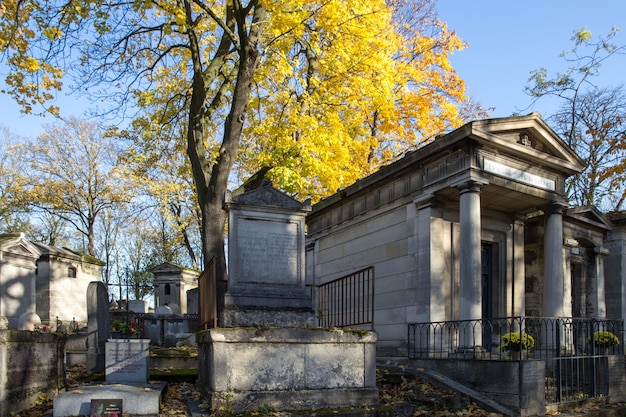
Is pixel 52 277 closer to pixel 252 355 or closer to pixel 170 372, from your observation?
pixel 170 372

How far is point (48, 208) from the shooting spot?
102 ft

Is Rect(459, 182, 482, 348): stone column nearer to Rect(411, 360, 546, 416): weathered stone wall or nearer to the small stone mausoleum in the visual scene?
the small stone mausoleum

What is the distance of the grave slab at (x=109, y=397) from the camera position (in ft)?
20.9

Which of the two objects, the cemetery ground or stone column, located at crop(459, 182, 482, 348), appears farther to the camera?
stone column, located at crop(459, 182, 482, 348)

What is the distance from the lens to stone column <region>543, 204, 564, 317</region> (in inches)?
476

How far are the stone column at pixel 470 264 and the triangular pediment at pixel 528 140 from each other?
1.15 meters

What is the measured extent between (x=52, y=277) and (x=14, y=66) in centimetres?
905

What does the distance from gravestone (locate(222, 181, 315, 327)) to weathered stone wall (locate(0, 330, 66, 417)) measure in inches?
105

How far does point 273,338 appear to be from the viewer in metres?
7.20

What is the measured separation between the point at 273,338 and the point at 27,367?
3.30m

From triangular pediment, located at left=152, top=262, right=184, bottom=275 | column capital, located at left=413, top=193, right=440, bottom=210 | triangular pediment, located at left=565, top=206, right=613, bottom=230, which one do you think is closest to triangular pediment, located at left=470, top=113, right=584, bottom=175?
column capital, located at left=413, top=193, right=440, bottom=210

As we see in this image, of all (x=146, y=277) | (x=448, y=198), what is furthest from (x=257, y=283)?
(x=146, y=277)

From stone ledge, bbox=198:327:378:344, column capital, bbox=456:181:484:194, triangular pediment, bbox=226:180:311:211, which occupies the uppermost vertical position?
column capital, bbox=456:181:484:194

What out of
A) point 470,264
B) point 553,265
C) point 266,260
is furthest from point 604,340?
point 266,260
